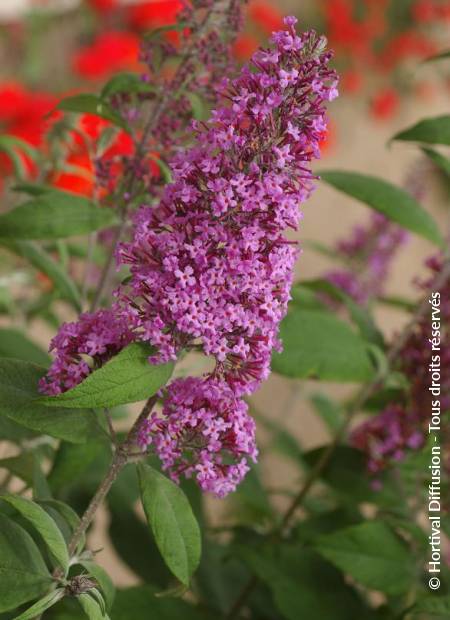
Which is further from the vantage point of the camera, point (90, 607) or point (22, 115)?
point (22, 115)

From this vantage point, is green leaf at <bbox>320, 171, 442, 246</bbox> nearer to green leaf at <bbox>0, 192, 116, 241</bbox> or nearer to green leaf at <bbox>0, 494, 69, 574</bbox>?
green leaf at <bbox>0, 192, 116, 241</bbox>

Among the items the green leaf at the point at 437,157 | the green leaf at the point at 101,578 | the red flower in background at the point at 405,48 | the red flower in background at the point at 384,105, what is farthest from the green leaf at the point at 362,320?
the red flower in background at the point at 405,48

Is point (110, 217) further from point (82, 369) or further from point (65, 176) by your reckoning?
point (65, 176)

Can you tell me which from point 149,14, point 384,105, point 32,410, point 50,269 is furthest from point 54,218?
point 384,105

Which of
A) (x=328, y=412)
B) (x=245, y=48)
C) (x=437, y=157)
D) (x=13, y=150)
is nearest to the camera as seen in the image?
(x=437, y=157)

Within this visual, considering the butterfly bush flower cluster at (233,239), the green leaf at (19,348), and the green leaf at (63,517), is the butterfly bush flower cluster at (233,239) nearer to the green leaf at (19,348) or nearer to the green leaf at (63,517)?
the green leaf at (63,517)

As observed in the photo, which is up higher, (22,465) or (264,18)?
(264,18)

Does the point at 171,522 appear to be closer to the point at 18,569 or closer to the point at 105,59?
the point at 18,569

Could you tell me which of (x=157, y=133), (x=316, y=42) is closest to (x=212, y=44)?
(x=157, y=133)
